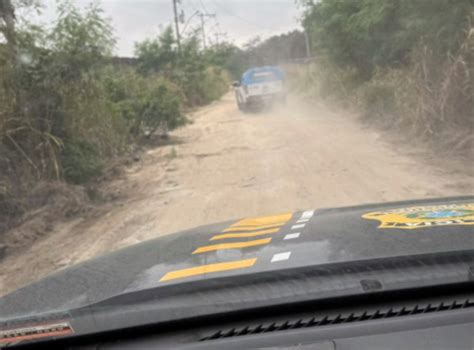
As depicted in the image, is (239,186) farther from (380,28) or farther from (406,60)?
(380,28)

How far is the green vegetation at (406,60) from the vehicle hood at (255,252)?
26.8 ft

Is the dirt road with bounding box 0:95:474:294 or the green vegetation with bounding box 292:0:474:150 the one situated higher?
the green vegetation with bounding box 292:0:474:150

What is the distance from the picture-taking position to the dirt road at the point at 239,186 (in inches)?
283

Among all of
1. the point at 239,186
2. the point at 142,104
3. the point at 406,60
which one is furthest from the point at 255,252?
the point at 406,60

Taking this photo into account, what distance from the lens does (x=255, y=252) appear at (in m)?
2.47

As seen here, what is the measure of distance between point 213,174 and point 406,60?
26.6ft

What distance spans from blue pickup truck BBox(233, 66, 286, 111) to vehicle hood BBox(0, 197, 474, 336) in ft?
75.3

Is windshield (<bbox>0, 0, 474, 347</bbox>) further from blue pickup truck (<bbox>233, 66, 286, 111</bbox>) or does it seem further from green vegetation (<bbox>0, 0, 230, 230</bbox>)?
blue pickup truck (<bbox>233, 66, 286, 111</bbox>)

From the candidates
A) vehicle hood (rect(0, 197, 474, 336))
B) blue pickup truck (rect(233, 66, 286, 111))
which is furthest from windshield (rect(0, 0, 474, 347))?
blue pickup truck (rect(233, 66, 286, 111))

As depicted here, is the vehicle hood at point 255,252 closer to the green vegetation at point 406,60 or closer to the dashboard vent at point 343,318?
the dashboard vent at point 343,318

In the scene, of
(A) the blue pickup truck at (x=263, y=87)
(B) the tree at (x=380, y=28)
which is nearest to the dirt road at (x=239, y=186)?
(B) the tree at (x=380, y=28)

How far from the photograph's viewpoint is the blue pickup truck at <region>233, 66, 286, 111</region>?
26.0m

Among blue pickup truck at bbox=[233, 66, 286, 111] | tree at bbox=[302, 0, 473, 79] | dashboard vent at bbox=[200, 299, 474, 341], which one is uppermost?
tree at bbox=[302, 0, 473, 79]

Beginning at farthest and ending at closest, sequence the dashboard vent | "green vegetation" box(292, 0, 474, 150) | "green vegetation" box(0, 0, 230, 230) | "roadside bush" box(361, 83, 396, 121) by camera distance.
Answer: "roadside bush" box(361, 83, 396, 121) < "green vegetation" box(292, 0, 474, 150) < "green vegetation" box(0, 0, 230, 230) < the dashboard vent
